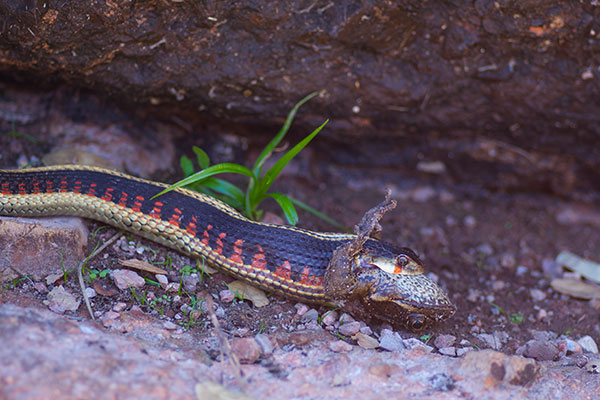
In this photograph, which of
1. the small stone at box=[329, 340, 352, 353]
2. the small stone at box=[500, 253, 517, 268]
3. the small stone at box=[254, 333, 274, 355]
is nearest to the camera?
the small stone at box=[254, 333, 274, 355]

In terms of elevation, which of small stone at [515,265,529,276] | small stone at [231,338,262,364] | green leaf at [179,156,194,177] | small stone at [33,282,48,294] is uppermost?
green leaf at [179,156,194,177]

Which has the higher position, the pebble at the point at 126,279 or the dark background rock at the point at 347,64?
the dark background rock at the point at 347,64

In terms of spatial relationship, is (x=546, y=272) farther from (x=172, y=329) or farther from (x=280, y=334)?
(x=172, y=329)

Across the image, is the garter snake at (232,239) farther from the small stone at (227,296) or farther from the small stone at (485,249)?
the small stone at (485,249)

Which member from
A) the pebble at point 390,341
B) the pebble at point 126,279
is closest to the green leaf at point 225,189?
the pebble at point 126,279

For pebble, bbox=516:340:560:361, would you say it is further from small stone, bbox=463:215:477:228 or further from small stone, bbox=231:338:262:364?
small stone, bbox=231:338:262:364

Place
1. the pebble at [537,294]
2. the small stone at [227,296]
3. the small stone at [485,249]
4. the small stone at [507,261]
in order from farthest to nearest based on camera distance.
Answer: the small stone at [485,249] → the small stone at [507,261] → the pebble at [537,294] → the small stone at [227,296]

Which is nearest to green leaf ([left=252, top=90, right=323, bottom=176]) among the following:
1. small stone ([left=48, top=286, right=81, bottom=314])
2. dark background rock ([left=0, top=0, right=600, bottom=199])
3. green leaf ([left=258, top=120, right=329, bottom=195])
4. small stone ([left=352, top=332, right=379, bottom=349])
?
dark background rock ([left=0, top=0, right=600, bottom=199])
